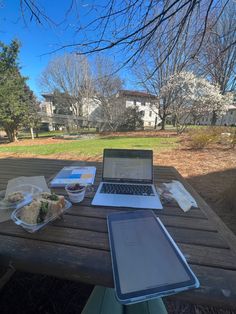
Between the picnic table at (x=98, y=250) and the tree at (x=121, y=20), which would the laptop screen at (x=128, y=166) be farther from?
the tree at (x=121, y=20)

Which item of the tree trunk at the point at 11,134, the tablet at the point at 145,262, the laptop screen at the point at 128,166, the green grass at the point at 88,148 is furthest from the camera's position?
the tree trunk at the point at 11,134

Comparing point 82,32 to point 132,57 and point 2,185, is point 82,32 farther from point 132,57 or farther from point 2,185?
point 2,185

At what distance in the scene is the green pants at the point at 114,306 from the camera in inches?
24.8

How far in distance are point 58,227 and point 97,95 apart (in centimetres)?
1756

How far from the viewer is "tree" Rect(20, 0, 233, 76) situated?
57.6 inches

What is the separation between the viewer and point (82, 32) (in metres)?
1.56

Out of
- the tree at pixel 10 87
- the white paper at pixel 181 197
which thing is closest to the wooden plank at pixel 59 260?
the white paper at pixel 181 197

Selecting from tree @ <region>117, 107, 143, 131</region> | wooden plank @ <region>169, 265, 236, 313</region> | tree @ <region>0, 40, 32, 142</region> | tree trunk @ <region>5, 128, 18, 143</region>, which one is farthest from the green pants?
tree @ <region>117, 107, 143, 131</region>

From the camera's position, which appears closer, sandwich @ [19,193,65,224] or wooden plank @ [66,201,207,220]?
sandwich @ [19,193,65,224]

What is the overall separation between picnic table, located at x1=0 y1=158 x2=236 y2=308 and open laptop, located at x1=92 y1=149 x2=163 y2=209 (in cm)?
22

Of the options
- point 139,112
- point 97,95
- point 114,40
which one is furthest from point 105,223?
point 139,112

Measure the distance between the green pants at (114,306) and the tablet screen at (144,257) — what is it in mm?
162

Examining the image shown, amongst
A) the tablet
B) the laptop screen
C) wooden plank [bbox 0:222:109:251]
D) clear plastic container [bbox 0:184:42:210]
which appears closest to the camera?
the tablet

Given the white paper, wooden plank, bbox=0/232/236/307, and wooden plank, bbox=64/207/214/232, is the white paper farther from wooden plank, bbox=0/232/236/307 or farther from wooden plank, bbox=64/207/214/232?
wooden plank, bbox=0/232/236/307
